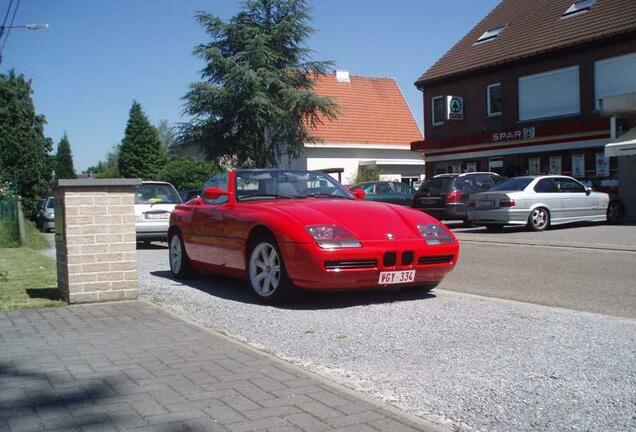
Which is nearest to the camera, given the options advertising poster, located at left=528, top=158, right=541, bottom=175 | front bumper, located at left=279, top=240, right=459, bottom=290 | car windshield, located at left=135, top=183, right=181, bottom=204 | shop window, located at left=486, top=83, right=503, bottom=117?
front bumper, located at left=279, top=240, right=459, bottom=290

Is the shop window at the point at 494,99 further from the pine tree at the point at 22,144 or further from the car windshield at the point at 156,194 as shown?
the pine tree at the point at 22,144


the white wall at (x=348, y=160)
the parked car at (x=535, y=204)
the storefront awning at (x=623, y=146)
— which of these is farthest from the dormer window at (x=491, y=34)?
the parked car at (x=535, y=204)

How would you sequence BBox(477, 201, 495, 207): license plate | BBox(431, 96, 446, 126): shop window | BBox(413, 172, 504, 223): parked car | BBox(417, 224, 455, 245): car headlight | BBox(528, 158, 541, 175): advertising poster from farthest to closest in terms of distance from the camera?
1. BBox(431, 96, 446, 126): shop window
2. BBox(528, 158, 541, 175): advertising poster
3. BBox(413, 172, 504, 223): parked car
4. BBox(477, 201, 495, 207): license plate
5. BBox(417, 224, 455, 245): car headlight

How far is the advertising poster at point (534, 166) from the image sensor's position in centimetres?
2736

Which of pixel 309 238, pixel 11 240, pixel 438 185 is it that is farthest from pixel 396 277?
pixel 438 185

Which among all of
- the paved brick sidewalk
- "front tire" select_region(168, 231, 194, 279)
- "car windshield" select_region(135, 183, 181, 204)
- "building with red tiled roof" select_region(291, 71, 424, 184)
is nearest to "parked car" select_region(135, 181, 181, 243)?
"car windshield" select_region(135, 183, 181, 204)

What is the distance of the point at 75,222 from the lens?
24.3ft

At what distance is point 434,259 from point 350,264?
106cm

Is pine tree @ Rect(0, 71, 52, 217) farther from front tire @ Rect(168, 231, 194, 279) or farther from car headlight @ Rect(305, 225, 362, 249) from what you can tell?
car headlight @ Rect(305, 225, 362, 249)

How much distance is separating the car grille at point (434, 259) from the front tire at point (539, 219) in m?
11.4

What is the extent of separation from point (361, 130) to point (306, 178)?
3532 cm

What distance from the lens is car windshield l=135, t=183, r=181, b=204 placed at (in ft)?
53.0

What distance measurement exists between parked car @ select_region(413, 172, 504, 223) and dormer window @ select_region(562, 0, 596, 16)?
396 inches

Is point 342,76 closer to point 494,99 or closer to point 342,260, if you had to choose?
point 494,99
